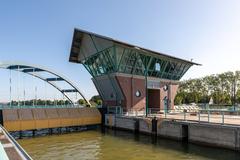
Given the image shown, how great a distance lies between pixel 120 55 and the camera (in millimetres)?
33781

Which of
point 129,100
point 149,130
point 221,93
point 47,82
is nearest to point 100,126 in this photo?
point 129,100

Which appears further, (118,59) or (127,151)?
(118,59)

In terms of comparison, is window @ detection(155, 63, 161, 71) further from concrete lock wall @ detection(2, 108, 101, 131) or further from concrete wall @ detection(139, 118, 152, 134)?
concrete wall @ detection(139, 118, 152, 134)

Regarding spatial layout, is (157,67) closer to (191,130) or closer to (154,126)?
(154,126)

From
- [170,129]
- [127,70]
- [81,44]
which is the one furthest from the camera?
[81,44]

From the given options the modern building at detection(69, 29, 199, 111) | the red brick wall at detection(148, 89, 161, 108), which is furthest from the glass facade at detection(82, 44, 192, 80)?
the red brick wall at detection(148, 89, 161, 108)

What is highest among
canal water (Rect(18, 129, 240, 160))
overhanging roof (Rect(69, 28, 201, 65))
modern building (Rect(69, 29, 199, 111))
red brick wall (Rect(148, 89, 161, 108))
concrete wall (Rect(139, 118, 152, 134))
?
overhanging roof (Rect(69, 28, 201, 65))

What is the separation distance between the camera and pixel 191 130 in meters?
20.7

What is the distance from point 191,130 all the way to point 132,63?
54.4ft

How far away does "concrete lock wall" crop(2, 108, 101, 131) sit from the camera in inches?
1062

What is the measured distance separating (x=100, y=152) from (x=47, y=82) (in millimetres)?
26699

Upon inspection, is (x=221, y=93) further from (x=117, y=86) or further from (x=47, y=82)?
(x=47, y=82)

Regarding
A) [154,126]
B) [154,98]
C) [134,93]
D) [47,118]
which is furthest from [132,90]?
[47,118]

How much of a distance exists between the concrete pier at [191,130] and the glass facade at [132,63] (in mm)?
8080
